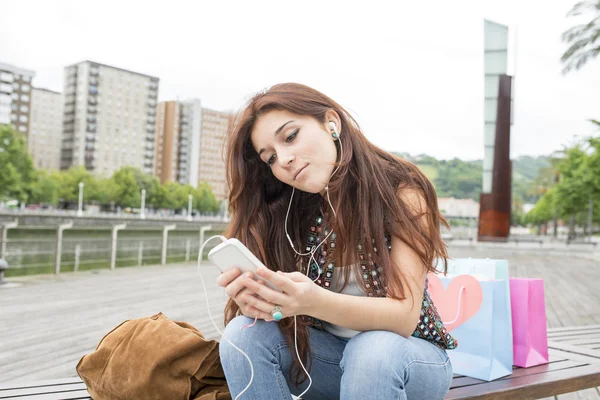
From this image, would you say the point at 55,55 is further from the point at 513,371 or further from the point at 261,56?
the point at 513,371

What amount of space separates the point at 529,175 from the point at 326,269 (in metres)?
46.8

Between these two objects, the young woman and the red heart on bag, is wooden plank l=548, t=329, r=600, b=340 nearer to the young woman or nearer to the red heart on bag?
the red heart on bag

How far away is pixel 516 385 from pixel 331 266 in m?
0.70

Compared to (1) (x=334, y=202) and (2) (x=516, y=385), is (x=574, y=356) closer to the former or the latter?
(2) (x=516, y=385)

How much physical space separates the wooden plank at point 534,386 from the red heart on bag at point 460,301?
0.22m

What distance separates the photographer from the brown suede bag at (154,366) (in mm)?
1378

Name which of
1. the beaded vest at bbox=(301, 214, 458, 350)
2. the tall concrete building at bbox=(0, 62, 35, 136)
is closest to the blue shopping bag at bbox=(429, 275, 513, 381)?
the beaded vest at bbox=(301, 214, 458, 350)

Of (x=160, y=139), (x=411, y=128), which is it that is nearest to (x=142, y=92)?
(x=160, y=139)

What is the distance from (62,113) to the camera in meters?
78.3

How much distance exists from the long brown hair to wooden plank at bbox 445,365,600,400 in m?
0.46

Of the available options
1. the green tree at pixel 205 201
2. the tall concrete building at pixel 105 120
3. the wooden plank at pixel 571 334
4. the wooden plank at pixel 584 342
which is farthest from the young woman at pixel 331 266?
the tall concrete building at pixel 105 120

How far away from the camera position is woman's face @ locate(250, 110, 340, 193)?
1.36m

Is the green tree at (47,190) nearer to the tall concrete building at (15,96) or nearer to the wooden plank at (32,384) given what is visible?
the tall concrete building at (15,96)

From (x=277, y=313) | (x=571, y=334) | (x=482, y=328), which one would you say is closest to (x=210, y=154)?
(x=571, y=334)
